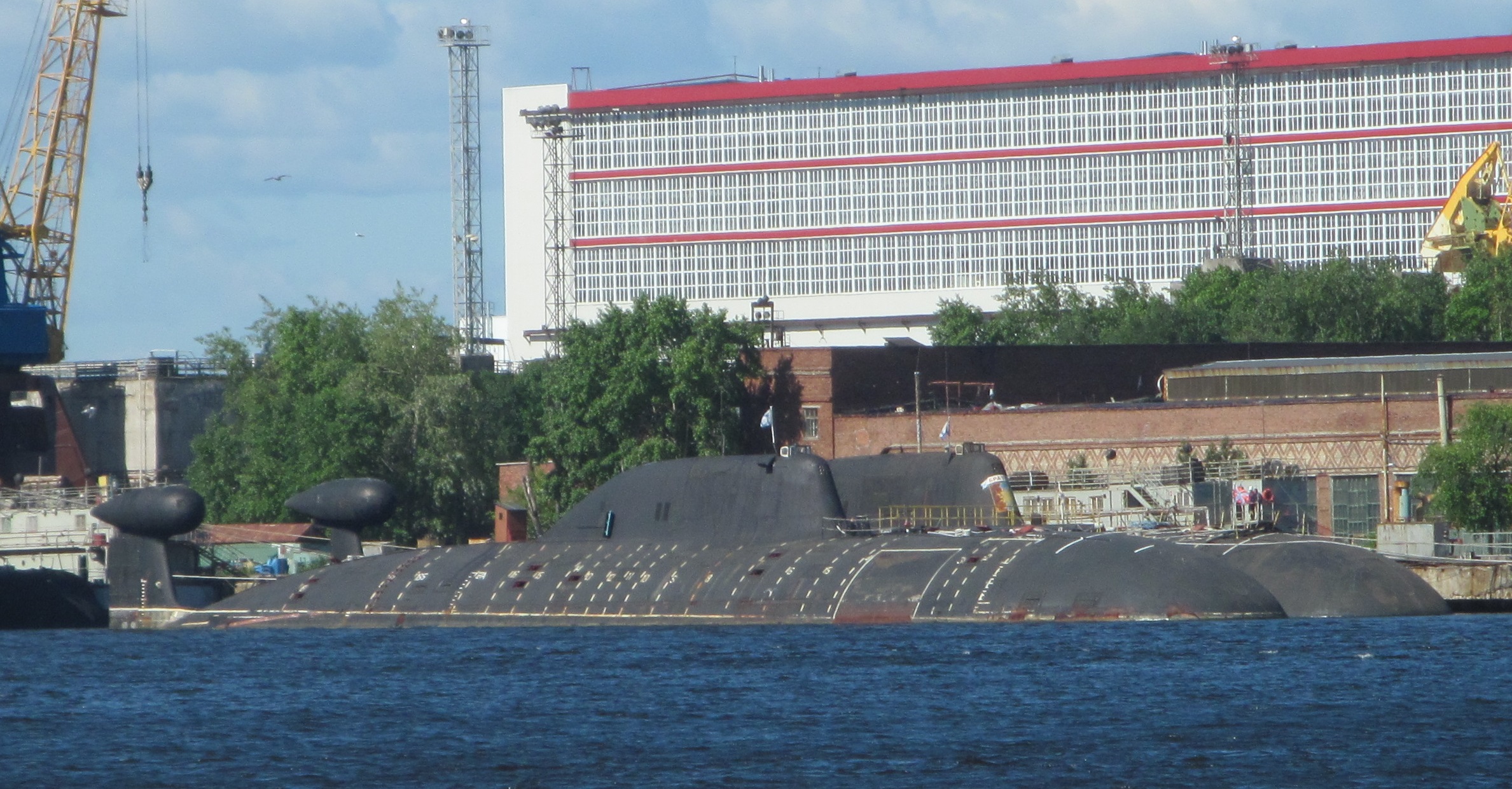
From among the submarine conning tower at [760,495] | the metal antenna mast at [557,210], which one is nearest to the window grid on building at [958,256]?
the metal antenna mast at [557,210]

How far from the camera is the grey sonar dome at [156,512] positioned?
51.1 metres

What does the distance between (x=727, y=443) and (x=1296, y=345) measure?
22.6m

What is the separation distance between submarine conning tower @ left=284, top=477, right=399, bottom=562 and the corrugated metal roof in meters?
30.9

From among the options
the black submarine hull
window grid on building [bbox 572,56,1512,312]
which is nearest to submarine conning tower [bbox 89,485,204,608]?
the black submarine hull

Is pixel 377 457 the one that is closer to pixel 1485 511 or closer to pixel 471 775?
pixel 1485 511

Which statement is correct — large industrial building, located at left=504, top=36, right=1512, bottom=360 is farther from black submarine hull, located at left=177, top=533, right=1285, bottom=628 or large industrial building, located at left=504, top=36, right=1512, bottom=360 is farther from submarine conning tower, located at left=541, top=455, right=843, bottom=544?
submarine conning tower, located at left=541, top=455, right=843, bottom=544

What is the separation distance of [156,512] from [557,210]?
72955 mm

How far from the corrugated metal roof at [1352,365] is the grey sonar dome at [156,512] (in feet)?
114

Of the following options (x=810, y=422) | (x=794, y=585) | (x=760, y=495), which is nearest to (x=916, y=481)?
(x=760, y=495)

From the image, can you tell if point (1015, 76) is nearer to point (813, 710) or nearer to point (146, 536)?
point (146, 536)

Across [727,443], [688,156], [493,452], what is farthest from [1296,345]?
[688,156]

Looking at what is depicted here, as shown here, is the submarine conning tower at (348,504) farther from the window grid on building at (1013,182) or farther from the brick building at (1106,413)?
the window grid on building at (1013,182)

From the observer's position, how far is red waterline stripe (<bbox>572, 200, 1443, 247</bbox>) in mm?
110750

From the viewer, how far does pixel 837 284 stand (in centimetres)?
11856
